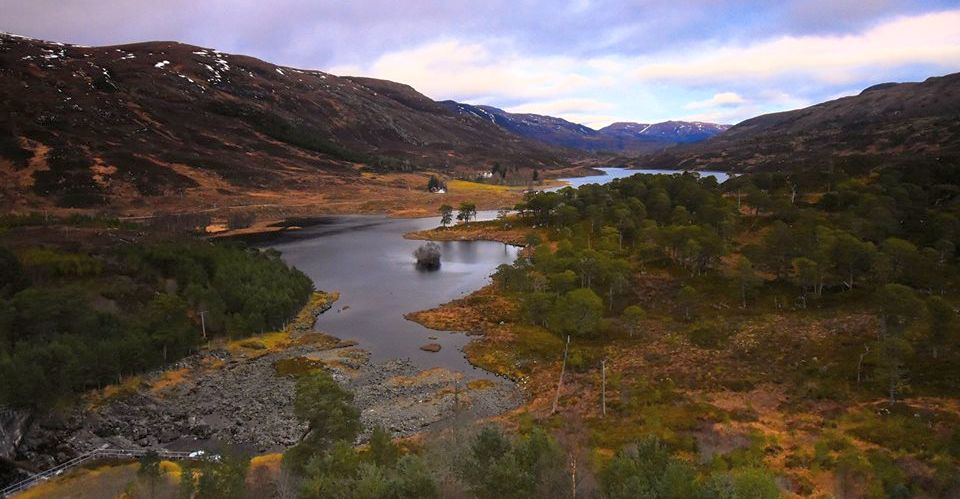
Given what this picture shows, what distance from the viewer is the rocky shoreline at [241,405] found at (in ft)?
99.9

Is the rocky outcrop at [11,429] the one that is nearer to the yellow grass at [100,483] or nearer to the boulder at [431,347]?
the yellow grass at [100,483]

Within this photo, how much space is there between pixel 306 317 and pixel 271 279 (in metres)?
5.14

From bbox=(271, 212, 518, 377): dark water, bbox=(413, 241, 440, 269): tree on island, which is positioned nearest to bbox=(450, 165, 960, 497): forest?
bbox=(271, 212, 518, 377): dark water

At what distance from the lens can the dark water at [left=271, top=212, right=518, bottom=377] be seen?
47969mm

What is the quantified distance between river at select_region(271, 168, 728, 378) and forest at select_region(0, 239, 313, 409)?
7.73 m

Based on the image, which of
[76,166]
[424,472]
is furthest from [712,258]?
[76,166]

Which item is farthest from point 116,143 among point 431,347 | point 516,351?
point 516,351

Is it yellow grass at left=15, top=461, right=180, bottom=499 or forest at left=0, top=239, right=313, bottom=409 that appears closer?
yellow grass at left=15, top=461, right=180, bottom=499

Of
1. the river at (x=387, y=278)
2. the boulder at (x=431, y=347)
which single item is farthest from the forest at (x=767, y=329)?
the river at (x=387, y=278)

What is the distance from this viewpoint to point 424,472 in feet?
63.4

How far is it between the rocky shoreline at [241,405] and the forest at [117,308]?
66.2 inches

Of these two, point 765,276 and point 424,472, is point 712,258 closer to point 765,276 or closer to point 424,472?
point 765,276

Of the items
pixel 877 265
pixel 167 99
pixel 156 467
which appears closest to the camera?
pixel 156 467

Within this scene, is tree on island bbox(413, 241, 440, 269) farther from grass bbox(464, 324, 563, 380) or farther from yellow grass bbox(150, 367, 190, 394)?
yellow grass bbox(150, 367, 190, 394)
